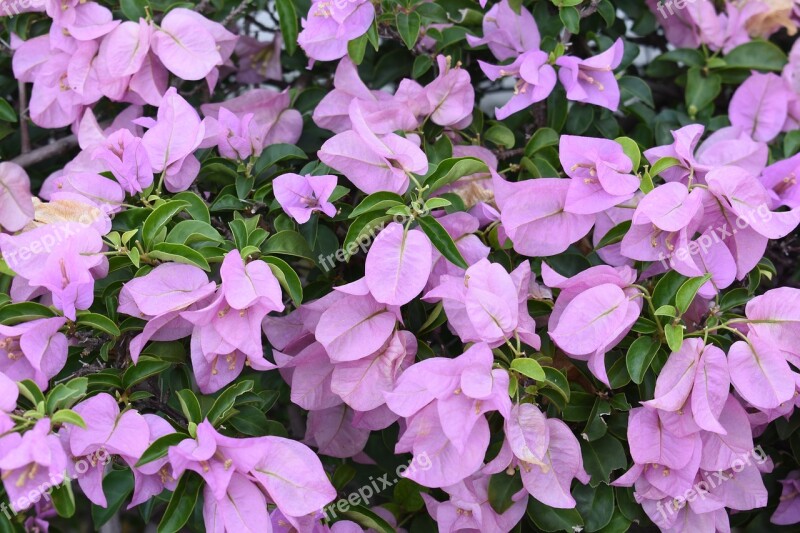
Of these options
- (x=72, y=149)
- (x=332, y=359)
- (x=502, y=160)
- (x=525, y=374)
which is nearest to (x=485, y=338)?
(x=525, y=374)

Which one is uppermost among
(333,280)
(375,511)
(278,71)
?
(278,71)

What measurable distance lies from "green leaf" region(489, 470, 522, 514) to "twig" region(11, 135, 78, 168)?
2.60ft

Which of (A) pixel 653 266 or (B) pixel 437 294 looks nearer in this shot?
(B) pixel 437 294

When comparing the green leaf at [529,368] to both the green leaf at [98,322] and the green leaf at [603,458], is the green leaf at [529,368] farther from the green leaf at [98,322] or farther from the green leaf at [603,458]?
the green leaf at [98,322]

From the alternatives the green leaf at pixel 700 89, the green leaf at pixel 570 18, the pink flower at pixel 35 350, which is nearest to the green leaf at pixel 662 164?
the green leaf at pixel 570 18

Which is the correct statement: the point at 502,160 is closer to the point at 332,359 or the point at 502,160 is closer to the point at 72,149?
the point at 332,359

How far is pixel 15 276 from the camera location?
101 cm

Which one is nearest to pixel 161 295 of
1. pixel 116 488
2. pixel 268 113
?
pixel 116 488

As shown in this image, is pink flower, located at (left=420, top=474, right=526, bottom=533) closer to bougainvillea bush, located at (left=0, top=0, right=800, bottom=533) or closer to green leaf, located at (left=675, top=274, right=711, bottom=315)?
bougainvillea bush, located at (left=0, top=0, right=800, bottom=533)

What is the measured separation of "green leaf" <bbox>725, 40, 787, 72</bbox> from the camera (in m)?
1.34

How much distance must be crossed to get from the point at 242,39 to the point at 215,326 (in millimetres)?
614

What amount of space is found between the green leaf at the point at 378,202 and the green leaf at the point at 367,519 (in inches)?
13.7

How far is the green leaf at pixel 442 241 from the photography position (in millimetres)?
949

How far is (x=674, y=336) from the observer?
91 cm
